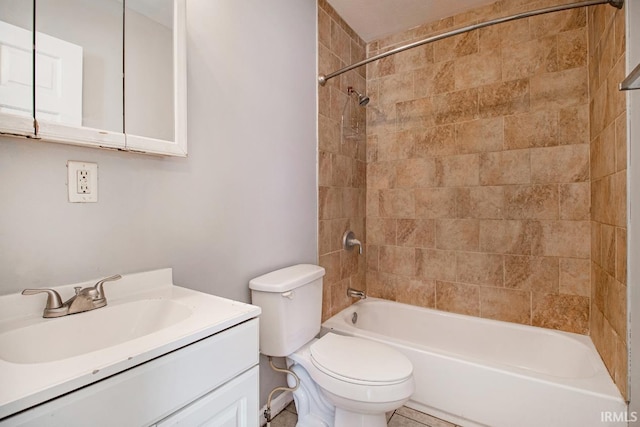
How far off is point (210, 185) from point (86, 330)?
667 mm

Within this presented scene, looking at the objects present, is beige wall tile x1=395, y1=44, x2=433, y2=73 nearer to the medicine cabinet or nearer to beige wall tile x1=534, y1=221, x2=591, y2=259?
beige wall tile x1=534, y1=221, x2=591, y2=259

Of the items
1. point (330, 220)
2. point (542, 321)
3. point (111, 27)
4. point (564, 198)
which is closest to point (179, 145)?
point (111, 27)

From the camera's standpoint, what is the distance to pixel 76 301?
0.82 metres

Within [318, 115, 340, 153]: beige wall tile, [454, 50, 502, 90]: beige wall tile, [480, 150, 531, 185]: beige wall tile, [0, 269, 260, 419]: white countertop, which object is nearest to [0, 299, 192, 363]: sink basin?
[0, 269, 260, 419]: white countertop

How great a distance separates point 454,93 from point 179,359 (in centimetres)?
226

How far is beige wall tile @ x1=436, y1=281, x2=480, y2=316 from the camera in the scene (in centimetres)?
204

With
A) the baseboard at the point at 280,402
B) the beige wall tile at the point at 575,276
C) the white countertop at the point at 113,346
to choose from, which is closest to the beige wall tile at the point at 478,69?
the beige wall tile at the point at 575,276

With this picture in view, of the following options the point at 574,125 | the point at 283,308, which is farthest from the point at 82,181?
the point at 574,125

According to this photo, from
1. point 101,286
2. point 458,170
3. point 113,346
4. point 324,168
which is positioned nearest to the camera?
point 113,346

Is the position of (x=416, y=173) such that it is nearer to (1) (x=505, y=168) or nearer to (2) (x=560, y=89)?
(1) (x=505, y=168)

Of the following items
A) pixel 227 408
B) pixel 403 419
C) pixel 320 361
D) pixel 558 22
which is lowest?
pixel 403 419

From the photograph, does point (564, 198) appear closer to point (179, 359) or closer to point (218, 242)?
point (218, 242)

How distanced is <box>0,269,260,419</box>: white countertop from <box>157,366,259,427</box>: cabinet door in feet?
0.53

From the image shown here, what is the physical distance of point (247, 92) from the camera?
144 cm
